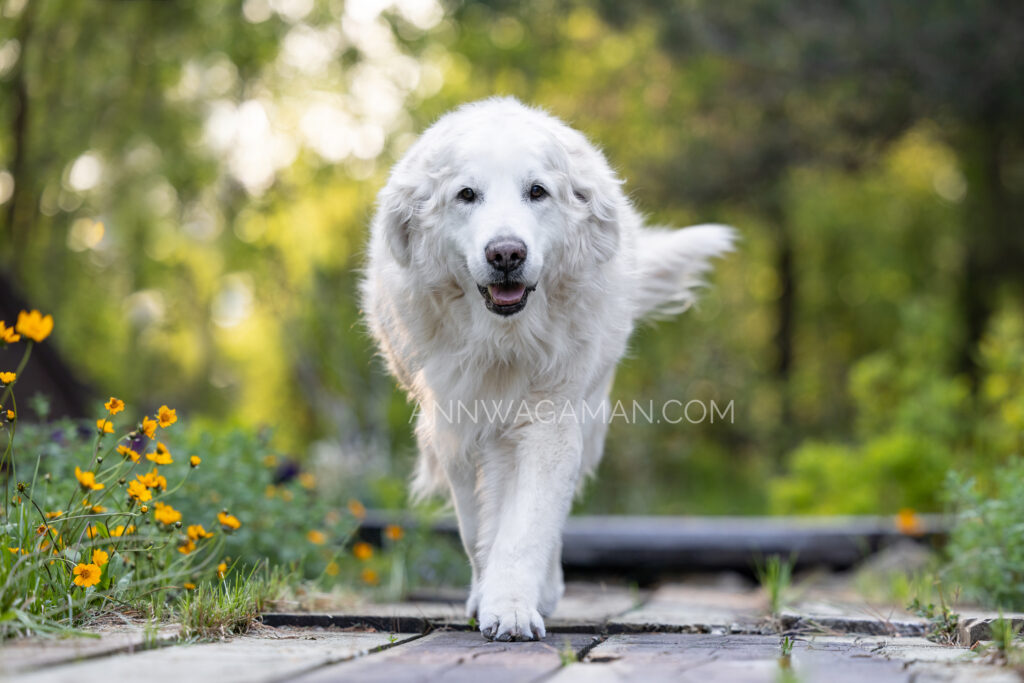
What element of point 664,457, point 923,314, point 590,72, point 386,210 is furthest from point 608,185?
point 590,72

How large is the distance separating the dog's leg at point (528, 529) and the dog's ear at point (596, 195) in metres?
0.70

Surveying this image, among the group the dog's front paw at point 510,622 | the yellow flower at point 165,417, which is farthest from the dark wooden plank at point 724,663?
the yellow flower at point 165,417

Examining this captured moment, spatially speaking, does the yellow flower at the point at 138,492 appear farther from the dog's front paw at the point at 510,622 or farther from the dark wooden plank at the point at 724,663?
the dark wooden plank at the point at 724,663

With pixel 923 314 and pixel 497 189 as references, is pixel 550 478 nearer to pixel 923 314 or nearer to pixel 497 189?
pixel 497 189

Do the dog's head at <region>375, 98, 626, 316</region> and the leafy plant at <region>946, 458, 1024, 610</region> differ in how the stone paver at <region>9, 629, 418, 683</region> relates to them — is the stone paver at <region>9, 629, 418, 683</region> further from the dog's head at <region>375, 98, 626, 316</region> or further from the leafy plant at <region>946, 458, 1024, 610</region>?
the leafy plant at <region>946, 458, 1024, 610</region>

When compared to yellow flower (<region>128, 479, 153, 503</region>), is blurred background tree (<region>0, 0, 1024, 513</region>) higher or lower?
higher

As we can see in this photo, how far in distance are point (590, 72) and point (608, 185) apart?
37.7ft

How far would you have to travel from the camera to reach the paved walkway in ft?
6.79

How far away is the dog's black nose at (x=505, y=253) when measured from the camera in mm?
3098

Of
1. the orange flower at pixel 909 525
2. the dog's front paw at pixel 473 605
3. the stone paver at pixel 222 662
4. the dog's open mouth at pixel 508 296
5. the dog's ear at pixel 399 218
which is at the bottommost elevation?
the dog's front paw at pixel 473 605

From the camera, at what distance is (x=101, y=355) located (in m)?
16.8

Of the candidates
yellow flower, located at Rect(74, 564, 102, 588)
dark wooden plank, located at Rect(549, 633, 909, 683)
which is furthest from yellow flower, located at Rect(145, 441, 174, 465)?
dark wooden plank, located at Rect(549, 633, 909, 683)

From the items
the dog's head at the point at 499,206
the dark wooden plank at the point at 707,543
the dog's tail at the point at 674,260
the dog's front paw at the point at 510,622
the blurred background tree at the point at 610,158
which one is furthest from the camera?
the blurred background tree at the point at 610,158

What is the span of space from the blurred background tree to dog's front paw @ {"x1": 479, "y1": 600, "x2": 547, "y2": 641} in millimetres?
3064
